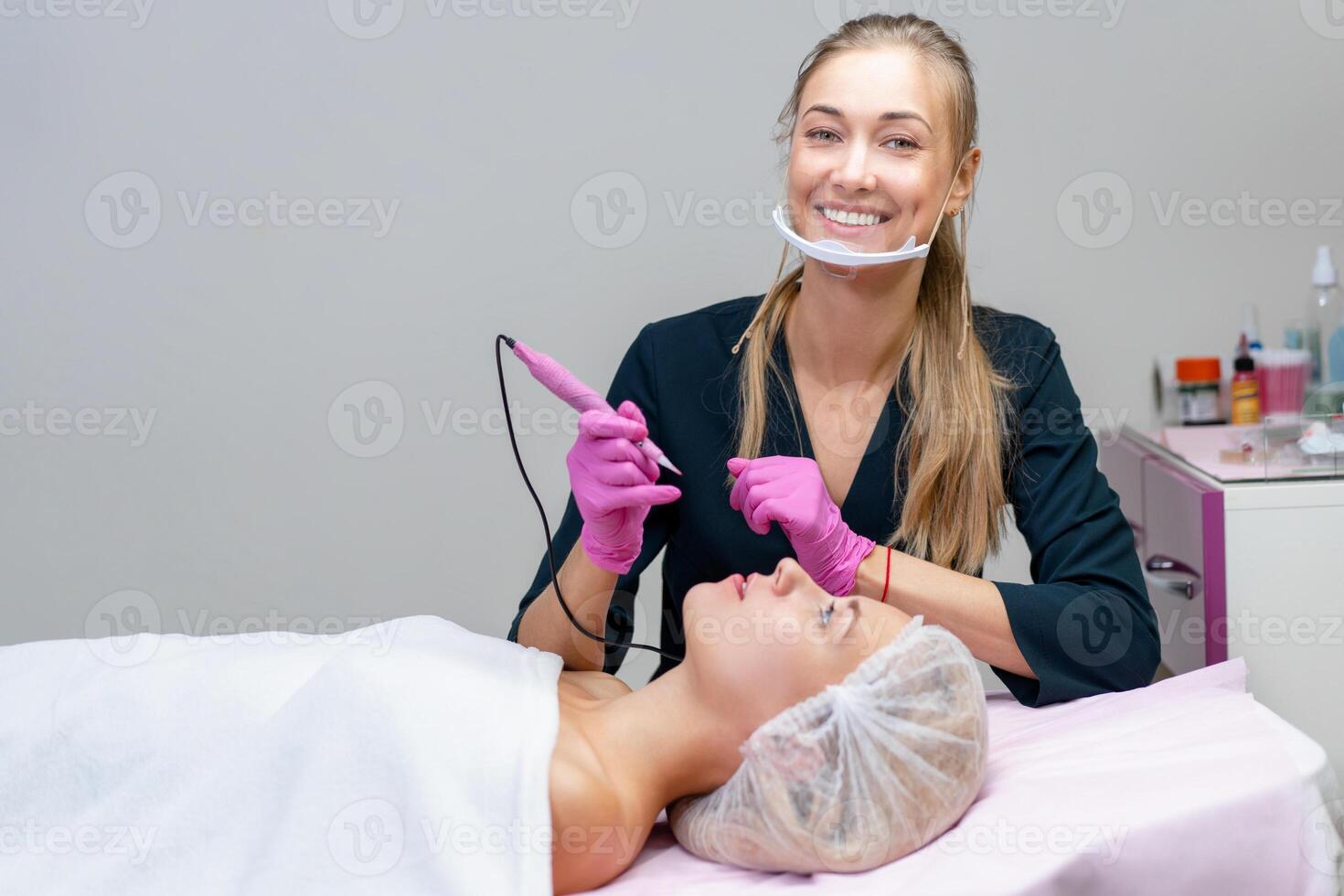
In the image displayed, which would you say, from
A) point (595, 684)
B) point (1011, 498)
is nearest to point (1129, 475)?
point (1011, 498)

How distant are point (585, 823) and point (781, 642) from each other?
26cm

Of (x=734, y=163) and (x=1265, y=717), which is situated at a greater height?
(x=734, y=163)

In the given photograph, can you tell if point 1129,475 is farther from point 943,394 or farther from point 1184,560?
point 943,394

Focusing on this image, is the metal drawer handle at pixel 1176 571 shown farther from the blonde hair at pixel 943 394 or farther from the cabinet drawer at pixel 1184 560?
the blonde hair at pixel 943 394

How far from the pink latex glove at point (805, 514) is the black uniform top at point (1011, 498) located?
15cm

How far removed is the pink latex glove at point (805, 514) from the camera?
4.43 feet

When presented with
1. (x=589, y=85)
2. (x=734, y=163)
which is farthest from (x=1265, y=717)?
(x=589, y=85)

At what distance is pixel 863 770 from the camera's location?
3.58 ft

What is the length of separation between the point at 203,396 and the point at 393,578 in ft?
1.78

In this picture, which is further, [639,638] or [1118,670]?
[639,638]

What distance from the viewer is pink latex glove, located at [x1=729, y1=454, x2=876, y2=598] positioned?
4.43 ft

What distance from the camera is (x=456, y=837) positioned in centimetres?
107

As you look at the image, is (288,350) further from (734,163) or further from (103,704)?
(103,704)

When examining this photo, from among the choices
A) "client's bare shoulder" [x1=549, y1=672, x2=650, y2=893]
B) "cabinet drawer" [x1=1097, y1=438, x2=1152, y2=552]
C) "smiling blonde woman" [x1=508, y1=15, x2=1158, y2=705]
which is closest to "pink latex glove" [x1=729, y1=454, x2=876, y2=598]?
"smiling blonde woman" [x1=508, y1=15, x2=1158, y2=705]
